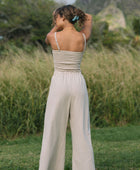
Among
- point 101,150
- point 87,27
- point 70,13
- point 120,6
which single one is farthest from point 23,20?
point 120,6

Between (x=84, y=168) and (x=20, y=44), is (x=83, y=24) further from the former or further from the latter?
(x=20, y=44)

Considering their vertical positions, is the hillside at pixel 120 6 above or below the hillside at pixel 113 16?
above

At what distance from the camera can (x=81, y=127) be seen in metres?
2.82

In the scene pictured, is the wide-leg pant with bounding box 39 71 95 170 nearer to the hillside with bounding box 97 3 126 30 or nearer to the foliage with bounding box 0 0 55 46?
the foliage with bounding box 0 0 55 46

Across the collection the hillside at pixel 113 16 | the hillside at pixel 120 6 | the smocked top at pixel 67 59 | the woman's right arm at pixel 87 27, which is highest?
the hillside at pixel 120 6

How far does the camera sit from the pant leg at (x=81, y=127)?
2.80m

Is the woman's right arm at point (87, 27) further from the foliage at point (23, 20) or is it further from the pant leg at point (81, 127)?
the foliage at point (23, 20)

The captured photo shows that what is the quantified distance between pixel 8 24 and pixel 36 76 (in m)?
13.9

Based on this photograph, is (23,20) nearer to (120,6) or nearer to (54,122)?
(54,122)

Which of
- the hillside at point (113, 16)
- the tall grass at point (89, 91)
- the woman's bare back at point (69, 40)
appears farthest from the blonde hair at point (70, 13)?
the hillside at point (113, 16)

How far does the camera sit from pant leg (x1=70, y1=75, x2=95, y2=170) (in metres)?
2.80

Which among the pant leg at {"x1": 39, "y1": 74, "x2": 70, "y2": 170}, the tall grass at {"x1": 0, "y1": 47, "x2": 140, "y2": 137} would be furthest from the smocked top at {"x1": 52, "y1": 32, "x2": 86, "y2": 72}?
the tall grass at {"x1": 0, "y1": 47, "x2": 140, "y2": 137}

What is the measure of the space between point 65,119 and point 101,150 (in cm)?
192

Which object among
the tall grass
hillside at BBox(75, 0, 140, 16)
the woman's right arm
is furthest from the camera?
hillside at BBox(75, 0, 140, 16)
